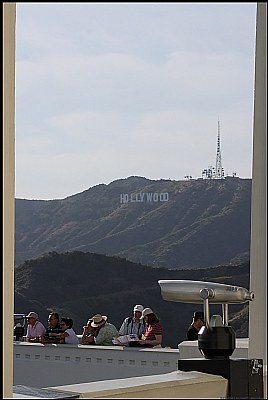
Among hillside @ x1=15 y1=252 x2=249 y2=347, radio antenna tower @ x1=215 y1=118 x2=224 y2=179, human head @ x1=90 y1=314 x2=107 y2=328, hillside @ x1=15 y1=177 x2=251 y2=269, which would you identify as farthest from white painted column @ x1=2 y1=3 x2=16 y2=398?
radio antenna tower @ x1=215 y1=118 x2=224 y2=179

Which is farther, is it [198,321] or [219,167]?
[219,167]

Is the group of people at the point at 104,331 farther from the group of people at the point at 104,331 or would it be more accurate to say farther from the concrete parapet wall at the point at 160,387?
the concrete parapet wall at the point at 160,387

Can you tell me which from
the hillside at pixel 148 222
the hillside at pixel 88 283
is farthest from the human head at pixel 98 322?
the hillside at pixel 148 222

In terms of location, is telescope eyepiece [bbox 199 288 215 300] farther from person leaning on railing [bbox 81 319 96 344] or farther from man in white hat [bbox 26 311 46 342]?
man in white hat [bbox 26 311 46 342]

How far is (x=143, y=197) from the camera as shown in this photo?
A: 14828mm

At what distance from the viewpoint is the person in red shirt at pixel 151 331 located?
287 inches

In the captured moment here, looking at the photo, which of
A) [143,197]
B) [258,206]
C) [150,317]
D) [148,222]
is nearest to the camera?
[258,206]

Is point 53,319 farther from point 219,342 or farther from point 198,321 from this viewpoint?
point 219,342

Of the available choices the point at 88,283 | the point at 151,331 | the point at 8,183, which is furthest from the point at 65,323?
the point at 8,183

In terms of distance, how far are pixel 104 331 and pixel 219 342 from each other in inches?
201

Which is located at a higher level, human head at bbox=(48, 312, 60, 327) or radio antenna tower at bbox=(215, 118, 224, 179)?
radio antenna tower at bbox=(215, 118, 224, 179)

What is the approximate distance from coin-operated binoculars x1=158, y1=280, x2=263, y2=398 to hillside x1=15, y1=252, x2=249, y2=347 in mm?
9429

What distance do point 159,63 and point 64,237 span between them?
3663mm

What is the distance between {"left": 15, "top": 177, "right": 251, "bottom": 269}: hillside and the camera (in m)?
13.4
